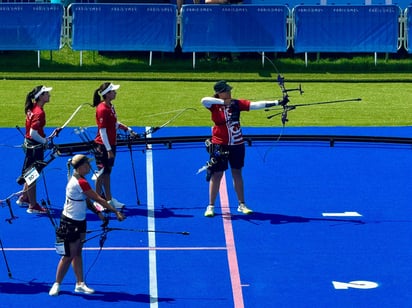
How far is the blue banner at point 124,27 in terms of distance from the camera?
32.9m

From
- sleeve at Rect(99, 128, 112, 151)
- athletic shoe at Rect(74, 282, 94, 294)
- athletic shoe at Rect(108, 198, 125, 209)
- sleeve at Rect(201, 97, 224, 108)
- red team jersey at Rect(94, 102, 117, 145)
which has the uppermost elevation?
sleeve at Rect(201, 97, 224, 108)

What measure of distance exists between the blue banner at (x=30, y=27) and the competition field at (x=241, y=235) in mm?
10558

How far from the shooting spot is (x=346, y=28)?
108 feet

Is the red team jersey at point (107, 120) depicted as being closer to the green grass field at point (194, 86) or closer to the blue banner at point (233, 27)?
the green grass field at point (194, 86)

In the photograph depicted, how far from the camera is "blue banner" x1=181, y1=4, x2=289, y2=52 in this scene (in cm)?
3262

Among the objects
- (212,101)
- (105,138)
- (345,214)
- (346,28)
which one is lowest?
(345,214)

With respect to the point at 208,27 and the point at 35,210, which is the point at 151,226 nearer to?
the point at 35,210

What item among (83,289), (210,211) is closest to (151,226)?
(210,211)

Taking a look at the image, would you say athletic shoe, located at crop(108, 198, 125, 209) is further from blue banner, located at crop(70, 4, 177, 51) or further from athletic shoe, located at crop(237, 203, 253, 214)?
blue banner, located at crop(70, 4, 177, 51)

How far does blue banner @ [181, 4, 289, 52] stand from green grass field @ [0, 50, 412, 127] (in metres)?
0.72

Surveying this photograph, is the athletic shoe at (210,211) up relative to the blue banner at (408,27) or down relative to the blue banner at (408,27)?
down

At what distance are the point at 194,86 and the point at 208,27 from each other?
3.28 metres

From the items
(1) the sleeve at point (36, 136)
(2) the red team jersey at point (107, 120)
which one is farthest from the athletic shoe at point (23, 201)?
(2) the red team jersey at point (107, 120)

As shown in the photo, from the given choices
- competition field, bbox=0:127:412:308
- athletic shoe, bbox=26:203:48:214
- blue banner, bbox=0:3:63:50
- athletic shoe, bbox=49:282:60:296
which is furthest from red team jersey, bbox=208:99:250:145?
blue banner, bbox=0:3:63:50
